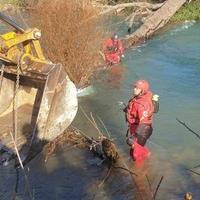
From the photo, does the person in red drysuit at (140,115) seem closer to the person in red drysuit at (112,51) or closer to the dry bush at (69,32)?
the dry bush at (69,32)

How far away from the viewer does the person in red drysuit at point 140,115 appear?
339 inches

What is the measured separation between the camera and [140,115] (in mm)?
8633

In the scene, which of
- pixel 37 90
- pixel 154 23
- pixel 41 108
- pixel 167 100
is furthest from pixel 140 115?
pixel 154 23

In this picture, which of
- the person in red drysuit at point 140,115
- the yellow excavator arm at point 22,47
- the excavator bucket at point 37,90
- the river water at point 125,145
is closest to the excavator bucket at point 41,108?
the excavator bucket at point 37,90

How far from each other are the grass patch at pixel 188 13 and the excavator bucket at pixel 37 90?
44.2 feet

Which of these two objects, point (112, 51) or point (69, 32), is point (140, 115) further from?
point (112, 51)

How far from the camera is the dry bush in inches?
512

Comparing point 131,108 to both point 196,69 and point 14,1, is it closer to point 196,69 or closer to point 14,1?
point 196,69

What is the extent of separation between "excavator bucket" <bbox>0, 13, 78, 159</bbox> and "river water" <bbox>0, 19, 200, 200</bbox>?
24.6 inches

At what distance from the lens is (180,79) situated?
14.3m

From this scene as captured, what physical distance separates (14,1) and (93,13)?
11.3 metres

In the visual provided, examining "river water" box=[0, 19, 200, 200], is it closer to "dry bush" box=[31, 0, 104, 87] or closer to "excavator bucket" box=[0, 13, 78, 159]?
"excavator bucket" box=[0, 13, 78, 159]

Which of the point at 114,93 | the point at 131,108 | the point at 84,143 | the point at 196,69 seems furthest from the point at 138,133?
the point at 196,69

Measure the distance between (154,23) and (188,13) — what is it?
3.21 meters
